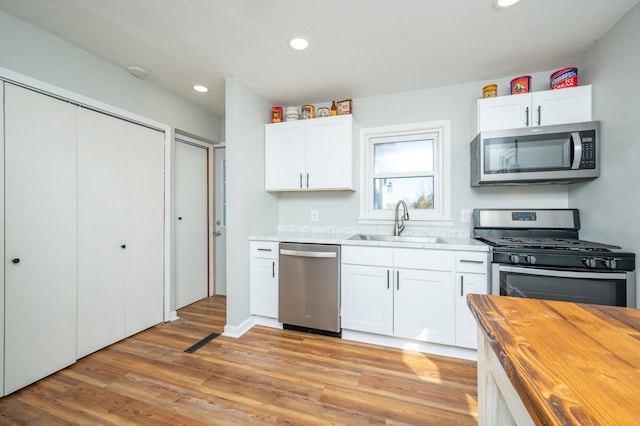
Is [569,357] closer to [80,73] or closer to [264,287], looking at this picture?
[264,287]

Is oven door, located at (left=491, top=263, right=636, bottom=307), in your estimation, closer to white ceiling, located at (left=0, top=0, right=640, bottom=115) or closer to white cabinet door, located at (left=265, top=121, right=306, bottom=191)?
white ceiling, located at (left=0, top=0, right=640, bottom=115)

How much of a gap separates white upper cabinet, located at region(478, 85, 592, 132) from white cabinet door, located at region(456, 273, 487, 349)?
1.29 metres

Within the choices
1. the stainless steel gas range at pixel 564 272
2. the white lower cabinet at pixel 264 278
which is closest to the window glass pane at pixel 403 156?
the stainless steel gas range at pixel 564 272

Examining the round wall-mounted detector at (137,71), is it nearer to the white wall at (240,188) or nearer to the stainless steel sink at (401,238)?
the white wall at (240,188)

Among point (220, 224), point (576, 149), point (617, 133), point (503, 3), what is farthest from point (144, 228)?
point (617, 133)

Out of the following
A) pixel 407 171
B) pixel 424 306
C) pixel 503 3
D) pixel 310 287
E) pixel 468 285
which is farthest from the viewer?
pixel 407 171

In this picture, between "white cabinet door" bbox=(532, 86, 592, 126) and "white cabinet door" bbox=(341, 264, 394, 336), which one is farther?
"white cabinet door" bbox=(341, 264, 394, 336)

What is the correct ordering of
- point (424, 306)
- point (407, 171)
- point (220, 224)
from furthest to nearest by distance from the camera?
point (220, 224), point (407, 171), point (424, 306)

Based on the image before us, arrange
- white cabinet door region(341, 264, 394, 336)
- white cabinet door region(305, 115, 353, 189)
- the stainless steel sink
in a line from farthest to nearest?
white cabinet door region(305, 115, 353, 189), the stainless steel sink, white cabinet door region(341, 264, 394, 336)

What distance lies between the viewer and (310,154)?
279 cm

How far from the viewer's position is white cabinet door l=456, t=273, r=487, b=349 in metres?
2.01

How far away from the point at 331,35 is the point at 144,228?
2.44m

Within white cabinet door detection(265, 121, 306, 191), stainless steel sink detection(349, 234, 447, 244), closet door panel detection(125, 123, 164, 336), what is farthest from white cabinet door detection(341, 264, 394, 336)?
closet door panel detection(125, 123, 164, 336)

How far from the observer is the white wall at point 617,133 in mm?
1623
